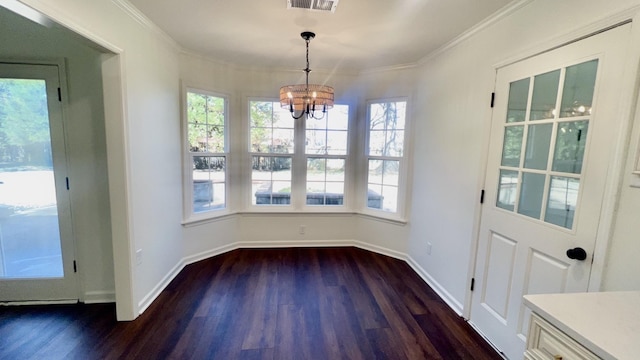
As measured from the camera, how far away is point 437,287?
270 cm

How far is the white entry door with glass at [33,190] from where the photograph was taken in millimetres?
2107

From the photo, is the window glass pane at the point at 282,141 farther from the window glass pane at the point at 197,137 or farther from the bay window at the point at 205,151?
the window glass pane at the point at 197,137

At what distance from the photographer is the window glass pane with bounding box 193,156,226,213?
10.6 ft

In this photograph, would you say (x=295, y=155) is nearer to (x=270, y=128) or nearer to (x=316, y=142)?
(x=316, y=142)

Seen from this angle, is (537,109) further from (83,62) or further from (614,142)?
(83,62)

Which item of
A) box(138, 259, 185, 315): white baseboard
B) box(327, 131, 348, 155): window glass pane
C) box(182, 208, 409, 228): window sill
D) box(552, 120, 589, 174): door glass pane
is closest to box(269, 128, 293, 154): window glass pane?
box(327, 131, 348, 155): window glass pane

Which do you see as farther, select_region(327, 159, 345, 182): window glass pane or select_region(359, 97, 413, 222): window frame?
select_region(327, 159, 345, 182): window glass pane

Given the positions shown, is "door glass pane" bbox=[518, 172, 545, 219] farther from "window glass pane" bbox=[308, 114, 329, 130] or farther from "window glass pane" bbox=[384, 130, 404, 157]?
"window glass pane" bbox=[308, 114, 329, 130]

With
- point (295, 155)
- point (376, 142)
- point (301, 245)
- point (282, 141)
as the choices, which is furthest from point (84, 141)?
point (376, 142)

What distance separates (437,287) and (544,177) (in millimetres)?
1550

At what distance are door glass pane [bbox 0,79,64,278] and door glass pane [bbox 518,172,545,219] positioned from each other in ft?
11.8

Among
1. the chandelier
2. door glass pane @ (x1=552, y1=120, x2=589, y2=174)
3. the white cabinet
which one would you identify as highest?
the chandelier

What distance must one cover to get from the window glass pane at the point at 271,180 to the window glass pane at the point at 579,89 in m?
2.84

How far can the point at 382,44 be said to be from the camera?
2.63 meters
